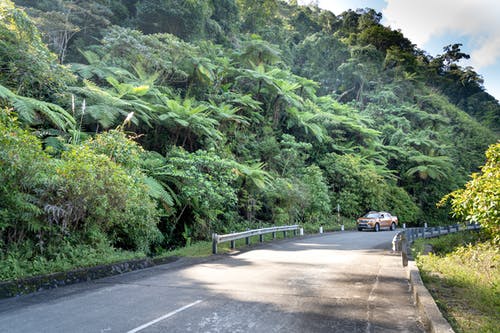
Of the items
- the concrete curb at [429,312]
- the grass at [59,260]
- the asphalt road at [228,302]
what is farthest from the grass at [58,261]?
the concrete curb at [429,312]

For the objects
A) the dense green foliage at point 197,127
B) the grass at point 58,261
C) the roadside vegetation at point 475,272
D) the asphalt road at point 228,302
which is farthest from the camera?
the dense green foliage at point 197,127

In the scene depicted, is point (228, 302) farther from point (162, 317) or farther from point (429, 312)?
point (429, 312)

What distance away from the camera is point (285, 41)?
1668 inches

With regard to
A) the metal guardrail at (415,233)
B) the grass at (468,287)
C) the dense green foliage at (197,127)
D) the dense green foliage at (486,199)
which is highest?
the dense green foliage at (197,127)

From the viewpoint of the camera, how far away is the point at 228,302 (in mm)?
6484

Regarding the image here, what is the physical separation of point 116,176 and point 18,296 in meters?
3.26

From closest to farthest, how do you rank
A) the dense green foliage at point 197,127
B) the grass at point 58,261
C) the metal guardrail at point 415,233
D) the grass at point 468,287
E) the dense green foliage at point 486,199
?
the grass at point 468,287 → the grass at point 58,261 → the dense green foliage at point 197,127 → the dense green foliage at point 486,199 → the metal guardrail at point 415,233

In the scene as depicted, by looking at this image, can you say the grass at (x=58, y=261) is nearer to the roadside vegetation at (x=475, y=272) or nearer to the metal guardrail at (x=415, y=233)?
the roadside vegetation at (x=475, y=272)

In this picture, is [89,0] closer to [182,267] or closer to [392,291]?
[182,267]

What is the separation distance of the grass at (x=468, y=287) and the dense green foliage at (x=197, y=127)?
720 cm

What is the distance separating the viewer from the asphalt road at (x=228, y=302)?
5301 mm

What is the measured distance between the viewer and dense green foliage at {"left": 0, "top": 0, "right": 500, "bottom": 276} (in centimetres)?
917

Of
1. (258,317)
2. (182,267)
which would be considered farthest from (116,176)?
(258,317)

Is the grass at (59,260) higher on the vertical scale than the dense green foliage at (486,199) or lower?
lower
